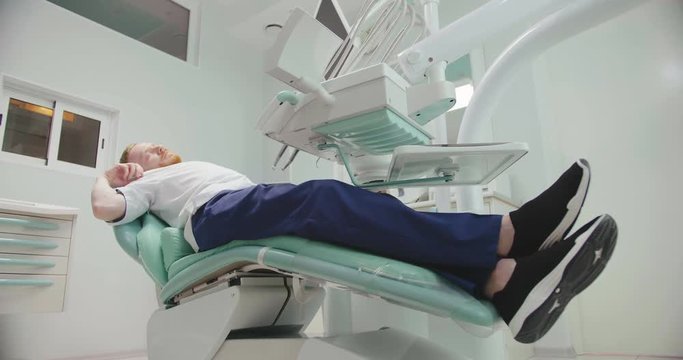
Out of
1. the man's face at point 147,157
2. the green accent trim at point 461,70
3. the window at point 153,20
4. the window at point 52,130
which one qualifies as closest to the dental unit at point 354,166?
the man's face at point 147,157

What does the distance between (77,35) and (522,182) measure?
3.22 m

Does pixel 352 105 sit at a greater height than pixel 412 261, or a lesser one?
greater

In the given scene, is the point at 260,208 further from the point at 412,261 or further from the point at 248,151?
the point at 248,151

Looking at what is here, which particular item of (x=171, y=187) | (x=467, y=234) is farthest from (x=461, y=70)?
(x=467, y=234)

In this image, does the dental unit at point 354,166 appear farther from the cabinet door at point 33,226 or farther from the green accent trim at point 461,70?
the green accent trim at point 461,70

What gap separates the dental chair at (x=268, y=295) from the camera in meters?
0.88

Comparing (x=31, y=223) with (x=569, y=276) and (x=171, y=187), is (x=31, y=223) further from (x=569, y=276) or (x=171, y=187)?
(x=569, y=276)

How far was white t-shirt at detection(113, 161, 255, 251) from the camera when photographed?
1.40 metres

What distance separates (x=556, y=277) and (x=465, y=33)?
3.09 ft

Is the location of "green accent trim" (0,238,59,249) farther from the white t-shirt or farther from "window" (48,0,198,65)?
"window" (48,0,198,65)

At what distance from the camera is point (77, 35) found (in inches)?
122

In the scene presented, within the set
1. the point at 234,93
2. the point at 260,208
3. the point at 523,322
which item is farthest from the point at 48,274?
the point at 234,93

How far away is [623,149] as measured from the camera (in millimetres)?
2498

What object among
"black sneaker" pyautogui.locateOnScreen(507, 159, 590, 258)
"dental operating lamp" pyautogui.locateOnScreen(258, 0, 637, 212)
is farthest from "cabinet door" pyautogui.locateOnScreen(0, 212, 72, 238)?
"black sneaker" pyautogui.locateOnScreen(507, 159, 590, 258)
